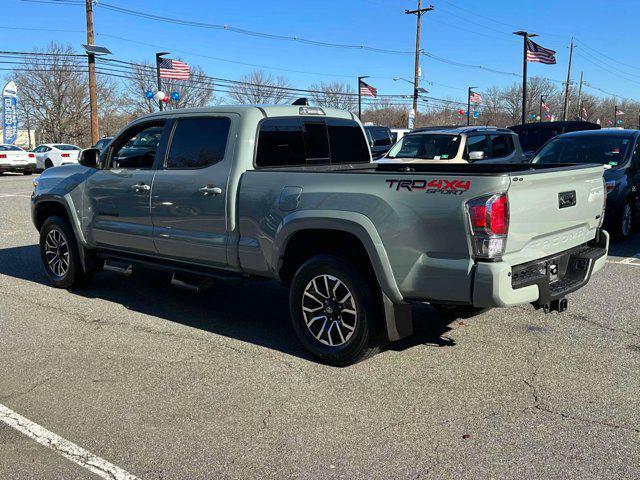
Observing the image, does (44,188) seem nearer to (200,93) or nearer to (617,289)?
(617,289)

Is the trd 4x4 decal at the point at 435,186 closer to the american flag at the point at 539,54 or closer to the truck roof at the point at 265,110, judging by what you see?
the truck roof at the point at 265,110

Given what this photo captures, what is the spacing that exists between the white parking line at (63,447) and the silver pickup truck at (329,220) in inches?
72.5

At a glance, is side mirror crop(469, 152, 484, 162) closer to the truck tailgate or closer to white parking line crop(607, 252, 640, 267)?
white parking line crop(607, 252, 640, 267)

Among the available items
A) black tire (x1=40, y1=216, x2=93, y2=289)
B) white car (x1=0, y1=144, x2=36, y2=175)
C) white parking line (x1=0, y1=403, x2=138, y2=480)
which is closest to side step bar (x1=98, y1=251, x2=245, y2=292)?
black tire (x1=40, y1=216, x2=93, y2=289)

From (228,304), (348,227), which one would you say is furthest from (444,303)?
(228,304)

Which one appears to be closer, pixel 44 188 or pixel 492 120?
pixel 44 188

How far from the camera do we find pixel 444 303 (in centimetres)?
408

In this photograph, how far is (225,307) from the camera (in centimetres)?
628

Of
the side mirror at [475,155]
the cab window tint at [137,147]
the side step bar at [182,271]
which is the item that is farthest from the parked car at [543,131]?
the side step bar at [182,271]

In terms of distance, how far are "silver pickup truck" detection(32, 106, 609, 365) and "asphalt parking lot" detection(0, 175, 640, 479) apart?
0.42 m

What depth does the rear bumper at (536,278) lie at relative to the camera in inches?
149

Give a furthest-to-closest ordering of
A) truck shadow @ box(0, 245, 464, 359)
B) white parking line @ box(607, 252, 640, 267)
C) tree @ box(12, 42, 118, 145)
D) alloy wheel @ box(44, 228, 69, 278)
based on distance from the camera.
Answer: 1. tree @ box(12, 42, 118, 145)
2. white parking line @ box(607, 252, 640, 267)
3. alloy wheel @ box(44, 228, 69, 278)
4. truck shadow @ box(0, 245, 464, 359)

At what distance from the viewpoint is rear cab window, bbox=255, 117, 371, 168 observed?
5.32 m

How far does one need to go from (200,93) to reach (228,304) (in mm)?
64017
